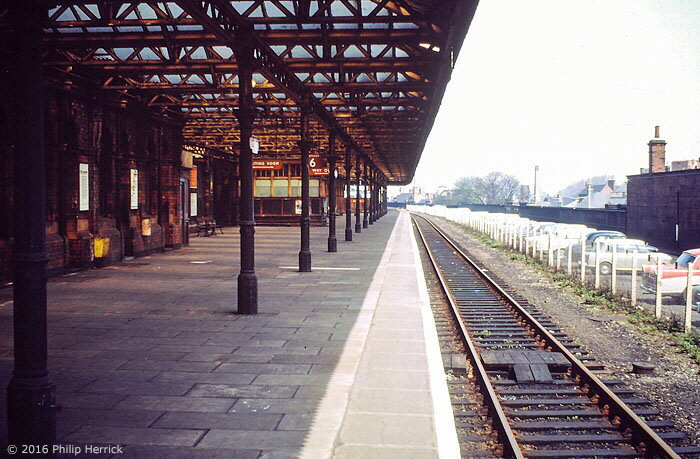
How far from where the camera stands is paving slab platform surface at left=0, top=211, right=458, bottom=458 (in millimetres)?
4496

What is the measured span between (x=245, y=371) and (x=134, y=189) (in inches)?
502

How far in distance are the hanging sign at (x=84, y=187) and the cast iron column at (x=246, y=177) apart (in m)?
6.79

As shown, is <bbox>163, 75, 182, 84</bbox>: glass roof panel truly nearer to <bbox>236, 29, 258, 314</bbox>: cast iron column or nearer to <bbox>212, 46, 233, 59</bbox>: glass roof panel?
<bbox>212, 46, 233, 59</bbox>: glass roof panel

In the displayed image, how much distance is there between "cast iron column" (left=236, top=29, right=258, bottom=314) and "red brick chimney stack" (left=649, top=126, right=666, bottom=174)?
33.9 meters

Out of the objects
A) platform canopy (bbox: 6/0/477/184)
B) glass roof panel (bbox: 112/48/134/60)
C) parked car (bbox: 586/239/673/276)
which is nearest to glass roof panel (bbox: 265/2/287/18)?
platform canopy (bbox: 6/0/477/184)

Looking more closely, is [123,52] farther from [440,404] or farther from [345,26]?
[440,404]

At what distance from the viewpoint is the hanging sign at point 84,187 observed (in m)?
14.8

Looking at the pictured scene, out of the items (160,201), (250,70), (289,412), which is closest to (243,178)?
(250,70)

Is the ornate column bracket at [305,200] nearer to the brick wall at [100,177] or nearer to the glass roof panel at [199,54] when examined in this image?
the glass roof panel at [199,54]

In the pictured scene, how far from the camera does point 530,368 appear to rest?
23.6ft

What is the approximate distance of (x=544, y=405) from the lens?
6219 mm

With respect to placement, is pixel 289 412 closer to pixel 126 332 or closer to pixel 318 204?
pixel 126 332

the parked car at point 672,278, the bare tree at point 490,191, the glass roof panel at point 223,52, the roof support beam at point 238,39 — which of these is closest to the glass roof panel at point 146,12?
the roof support beam at point 238,39

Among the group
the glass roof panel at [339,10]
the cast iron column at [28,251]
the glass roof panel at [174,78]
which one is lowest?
the cast iron column at [28,251]
